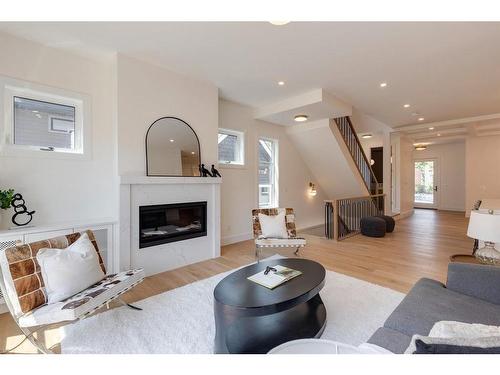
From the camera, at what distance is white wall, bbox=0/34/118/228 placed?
270 cm

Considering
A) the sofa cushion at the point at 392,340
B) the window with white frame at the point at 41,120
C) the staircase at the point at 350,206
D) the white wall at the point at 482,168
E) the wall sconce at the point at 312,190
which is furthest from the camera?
the white wall at the point at 482,168

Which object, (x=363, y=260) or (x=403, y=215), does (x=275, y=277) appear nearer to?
(x=363, y=260)

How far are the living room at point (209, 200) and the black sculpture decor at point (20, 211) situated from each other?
1.2 inches

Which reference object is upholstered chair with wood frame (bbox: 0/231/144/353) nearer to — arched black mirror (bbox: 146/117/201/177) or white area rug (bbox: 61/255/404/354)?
white area rug (bbox: 61/255/404/354)

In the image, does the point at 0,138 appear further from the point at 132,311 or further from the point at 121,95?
the point at 132,311

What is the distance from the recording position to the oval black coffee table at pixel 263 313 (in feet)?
5.52

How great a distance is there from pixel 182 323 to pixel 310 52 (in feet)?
11.1

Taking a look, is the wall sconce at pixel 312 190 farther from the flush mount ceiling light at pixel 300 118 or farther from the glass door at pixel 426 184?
the glass door at pixel 426 184

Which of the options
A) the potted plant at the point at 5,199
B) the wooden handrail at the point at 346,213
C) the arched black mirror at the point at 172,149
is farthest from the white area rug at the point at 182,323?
the wooden handrail at the point at 346,213

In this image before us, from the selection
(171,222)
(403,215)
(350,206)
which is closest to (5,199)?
(171,222)

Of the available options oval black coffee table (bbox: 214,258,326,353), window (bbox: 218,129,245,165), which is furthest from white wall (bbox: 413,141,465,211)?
oval black coffee table (bbox: 214,258,326,353)

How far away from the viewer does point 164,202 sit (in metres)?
3.52

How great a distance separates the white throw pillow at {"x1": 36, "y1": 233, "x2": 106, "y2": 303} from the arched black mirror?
1.46 m
